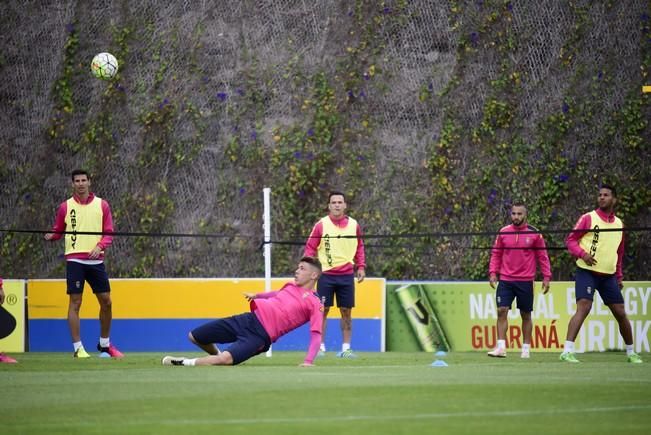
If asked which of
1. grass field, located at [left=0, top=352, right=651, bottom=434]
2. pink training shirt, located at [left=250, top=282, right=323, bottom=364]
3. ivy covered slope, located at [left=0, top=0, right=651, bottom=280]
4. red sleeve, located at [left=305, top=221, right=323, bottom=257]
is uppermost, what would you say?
ivy covered slope, located at [left=0, top=0, right=651, bottom=280]

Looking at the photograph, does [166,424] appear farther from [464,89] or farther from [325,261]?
[464,89]

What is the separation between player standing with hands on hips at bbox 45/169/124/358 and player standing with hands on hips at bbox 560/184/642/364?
18.0 feet

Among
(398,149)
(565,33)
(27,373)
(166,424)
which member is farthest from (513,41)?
(166,424)

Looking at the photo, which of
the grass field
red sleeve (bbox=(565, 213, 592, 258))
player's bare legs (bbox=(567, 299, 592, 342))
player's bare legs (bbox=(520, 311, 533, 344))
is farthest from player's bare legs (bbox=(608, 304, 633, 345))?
the grass field

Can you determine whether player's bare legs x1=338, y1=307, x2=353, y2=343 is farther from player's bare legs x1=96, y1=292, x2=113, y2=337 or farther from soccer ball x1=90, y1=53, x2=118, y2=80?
soccer ball x1=90, y1=53, x2=118, y2=80

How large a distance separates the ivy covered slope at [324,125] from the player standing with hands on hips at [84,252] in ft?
13.9

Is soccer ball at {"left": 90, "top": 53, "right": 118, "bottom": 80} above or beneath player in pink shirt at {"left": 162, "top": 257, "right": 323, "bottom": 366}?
above

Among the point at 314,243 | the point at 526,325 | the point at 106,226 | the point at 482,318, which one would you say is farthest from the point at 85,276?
the point at 482,318

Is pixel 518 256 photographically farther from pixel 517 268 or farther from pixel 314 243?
pixel 314 243

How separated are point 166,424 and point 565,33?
15175 mm

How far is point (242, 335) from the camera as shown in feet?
39.7

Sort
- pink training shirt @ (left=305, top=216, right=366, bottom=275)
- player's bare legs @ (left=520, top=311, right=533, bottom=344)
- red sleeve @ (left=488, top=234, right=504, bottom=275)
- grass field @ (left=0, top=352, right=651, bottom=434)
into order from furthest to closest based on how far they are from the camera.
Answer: pink training shirt @ (left=305, top=216, right=366, bottom=275) < red sleeve @ (left=488, top=234, right=504, bottom=275) < player's bare legs @ (left=520, top=311, right=533, bottom=344) < grass field @ (left=0, top=352, right=651, bottom=434)

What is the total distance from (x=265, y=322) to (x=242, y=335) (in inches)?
10.0

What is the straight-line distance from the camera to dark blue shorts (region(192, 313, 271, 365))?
1209 cm
